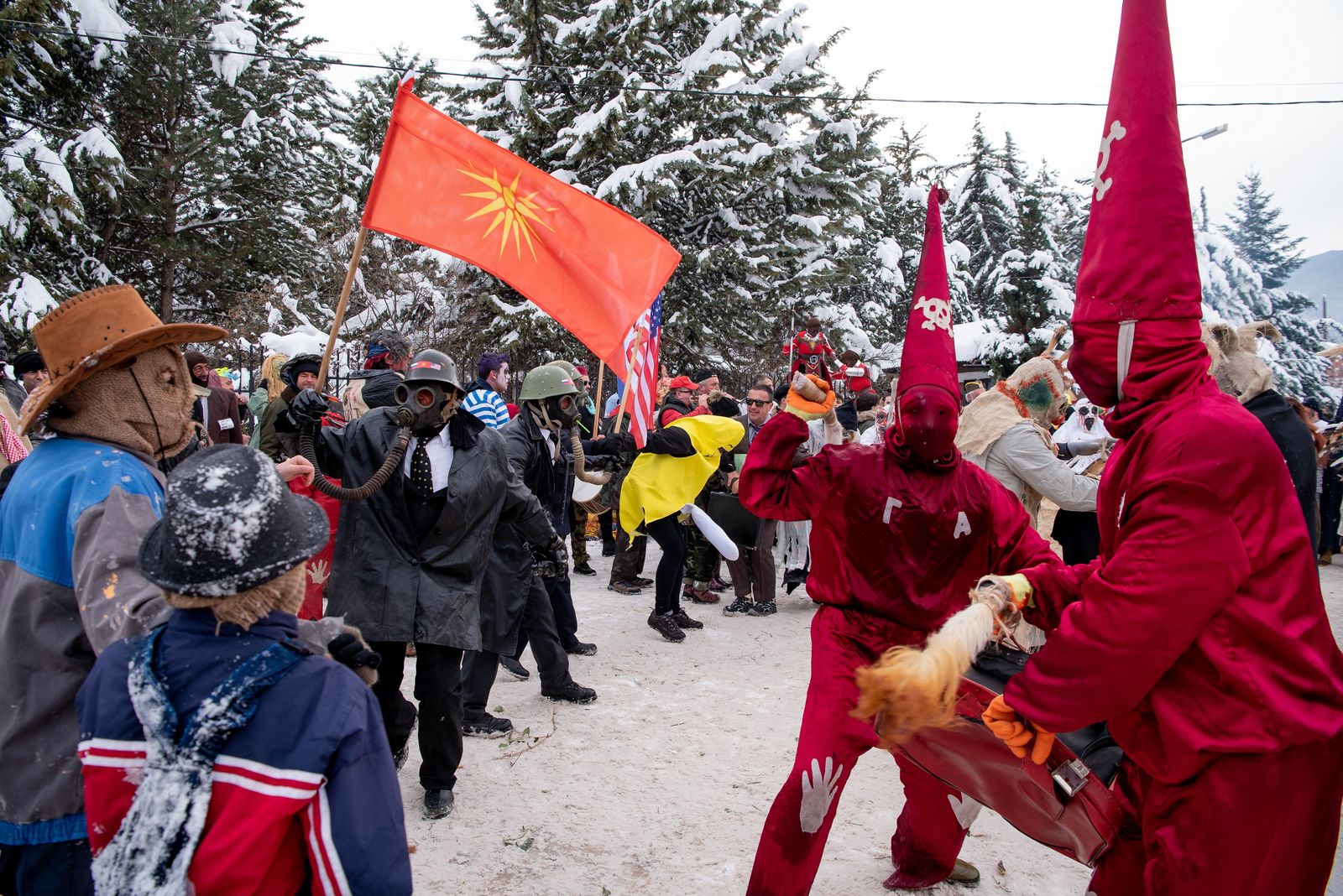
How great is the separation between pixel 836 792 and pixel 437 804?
2.12 metres

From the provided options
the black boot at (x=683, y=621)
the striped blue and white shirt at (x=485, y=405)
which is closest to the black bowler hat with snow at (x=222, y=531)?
the striped blue and white shirt at (x=485, y=405)

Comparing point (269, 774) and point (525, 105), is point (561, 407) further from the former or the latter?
point (525, 105)

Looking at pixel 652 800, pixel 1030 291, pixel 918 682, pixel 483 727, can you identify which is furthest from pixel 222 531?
pixel 1030 291

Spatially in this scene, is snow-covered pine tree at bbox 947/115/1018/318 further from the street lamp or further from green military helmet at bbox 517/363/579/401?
green military helmet at bbox 517/363/579/401

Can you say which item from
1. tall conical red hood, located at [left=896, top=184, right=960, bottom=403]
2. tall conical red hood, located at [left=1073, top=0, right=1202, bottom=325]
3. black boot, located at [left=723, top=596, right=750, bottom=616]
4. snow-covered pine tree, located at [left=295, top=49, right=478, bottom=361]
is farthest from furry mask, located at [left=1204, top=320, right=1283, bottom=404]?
snow-covered pine tree, located at [left=295, top=49, right=478, bottom=361]

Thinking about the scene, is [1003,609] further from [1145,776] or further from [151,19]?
[151,19]

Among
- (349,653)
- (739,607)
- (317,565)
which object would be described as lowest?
(739,607)

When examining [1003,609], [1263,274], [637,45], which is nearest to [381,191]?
[1003,609]

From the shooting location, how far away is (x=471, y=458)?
4.05 metres

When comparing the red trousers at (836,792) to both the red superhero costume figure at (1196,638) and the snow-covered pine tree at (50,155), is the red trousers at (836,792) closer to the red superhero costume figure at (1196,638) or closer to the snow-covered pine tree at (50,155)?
the red superhero costume figure at (1196,638)

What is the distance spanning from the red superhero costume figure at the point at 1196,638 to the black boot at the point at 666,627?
5.19 metres

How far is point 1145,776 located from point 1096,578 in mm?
616

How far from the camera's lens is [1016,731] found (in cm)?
213

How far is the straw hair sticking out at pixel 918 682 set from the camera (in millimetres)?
1909
